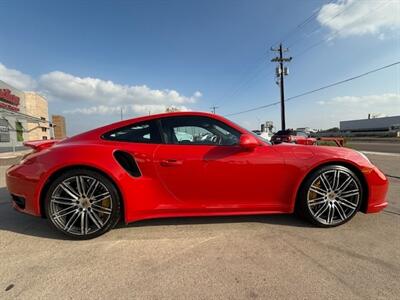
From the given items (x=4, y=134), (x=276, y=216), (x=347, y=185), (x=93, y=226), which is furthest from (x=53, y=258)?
(x=4, y=134)

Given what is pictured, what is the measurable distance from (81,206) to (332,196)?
8.99 ft

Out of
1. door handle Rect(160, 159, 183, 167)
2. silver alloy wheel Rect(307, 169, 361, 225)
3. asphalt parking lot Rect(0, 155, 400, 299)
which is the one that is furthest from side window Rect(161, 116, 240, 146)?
silver alloy wheel Rect(307, 169, 361, 225)

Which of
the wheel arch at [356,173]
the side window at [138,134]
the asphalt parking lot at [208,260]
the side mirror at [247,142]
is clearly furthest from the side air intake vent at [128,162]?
the wheel arch at [356,173]

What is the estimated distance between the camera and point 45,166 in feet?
7.46

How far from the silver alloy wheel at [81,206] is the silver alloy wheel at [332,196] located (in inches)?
88.3

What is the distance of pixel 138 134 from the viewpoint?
246 centimetres

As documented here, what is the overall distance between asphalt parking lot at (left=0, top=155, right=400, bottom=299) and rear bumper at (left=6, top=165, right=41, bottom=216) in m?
0.32

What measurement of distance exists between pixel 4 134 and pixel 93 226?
2437 centimetres

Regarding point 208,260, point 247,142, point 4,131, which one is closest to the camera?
point 208,260

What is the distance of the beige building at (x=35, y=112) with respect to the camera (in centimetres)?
2527

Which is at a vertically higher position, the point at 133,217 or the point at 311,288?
the point at 133,217

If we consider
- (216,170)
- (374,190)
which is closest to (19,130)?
(216,170)

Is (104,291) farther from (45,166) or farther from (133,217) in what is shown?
(45,166)

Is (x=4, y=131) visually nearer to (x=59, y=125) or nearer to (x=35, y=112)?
(x=35, y=112)
